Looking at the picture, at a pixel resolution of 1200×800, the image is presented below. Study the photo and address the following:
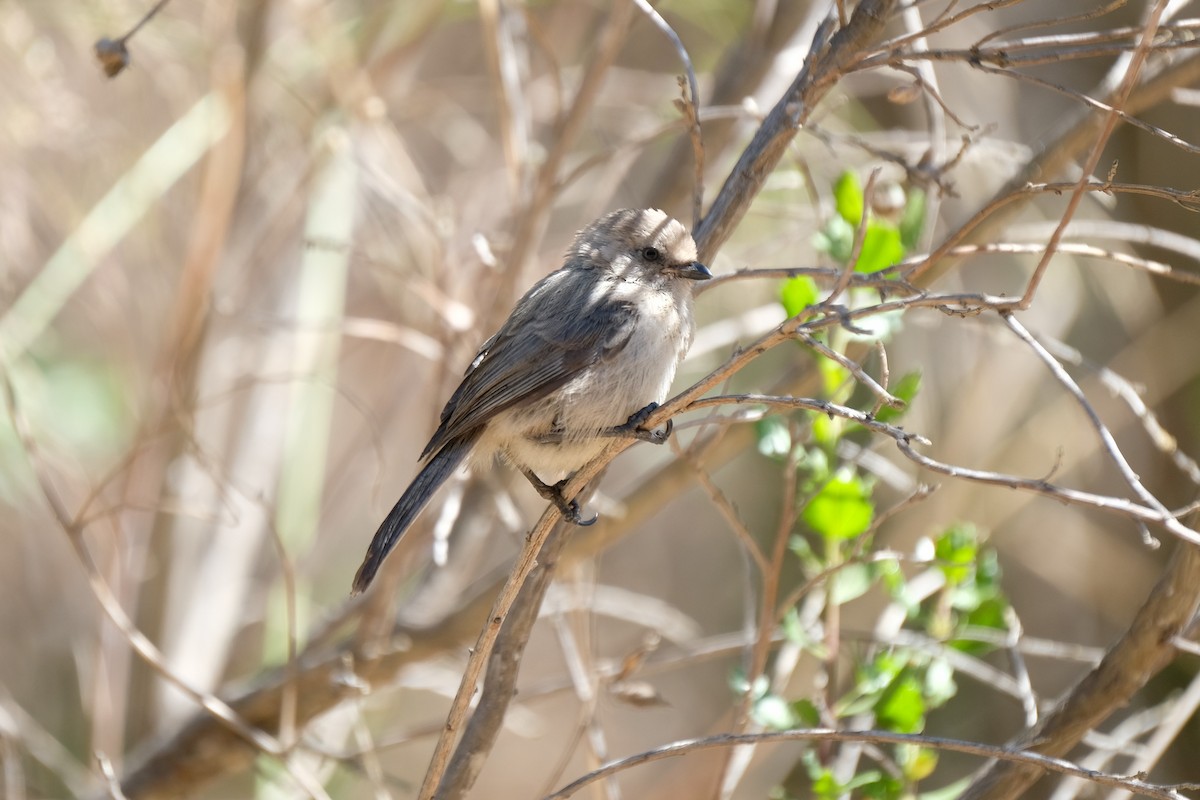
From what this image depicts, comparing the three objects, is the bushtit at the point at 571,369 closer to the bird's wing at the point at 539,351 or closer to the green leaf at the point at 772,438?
the bird's wing at the point at 539,351

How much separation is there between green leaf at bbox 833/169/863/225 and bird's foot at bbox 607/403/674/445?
0.64m

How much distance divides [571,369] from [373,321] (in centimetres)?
187

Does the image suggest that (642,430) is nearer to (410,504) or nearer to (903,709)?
(410,504)

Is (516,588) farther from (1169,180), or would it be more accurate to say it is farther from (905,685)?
(1169,180)

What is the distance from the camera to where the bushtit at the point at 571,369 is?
2.75 metres

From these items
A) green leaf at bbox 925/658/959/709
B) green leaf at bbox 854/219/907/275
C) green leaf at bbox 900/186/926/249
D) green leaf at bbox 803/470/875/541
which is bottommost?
green leaf at bbox 925/658/959/709

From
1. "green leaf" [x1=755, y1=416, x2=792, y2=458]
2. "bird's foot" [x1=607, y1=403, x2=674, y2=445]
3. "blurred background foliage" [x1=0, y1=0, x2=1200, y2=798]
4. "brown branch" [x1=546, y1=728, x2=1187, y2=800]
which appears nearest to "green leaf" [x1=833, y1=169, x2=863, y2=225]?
"blurred background foliage" [x1=0, y1=0, x2=1200, y2=798]

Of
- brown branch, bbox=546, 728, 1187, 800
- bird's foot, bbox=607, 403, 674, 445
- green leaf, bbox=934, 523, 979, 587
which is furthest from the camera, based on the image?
green leaf, bbox=934, 523, 979, 587

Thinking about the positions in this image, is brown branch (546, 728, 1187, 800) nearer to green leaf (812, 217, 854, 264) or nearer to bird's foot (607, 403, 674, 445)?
bird's foot (607, 403, 674, 445)

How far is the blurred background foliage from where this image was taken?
355 centimetres

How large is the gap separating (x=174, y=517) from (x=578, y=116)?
7.35 ft

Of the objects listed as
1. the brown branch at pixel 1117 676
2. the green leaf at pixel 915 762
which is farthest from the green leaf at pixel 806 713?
the brown branch at pixel 1117 676

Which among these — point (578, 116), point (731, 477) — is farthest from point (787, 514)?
point (731, 477)

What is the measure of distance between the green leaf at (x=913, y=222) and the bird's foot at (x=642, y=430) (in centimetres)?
73
